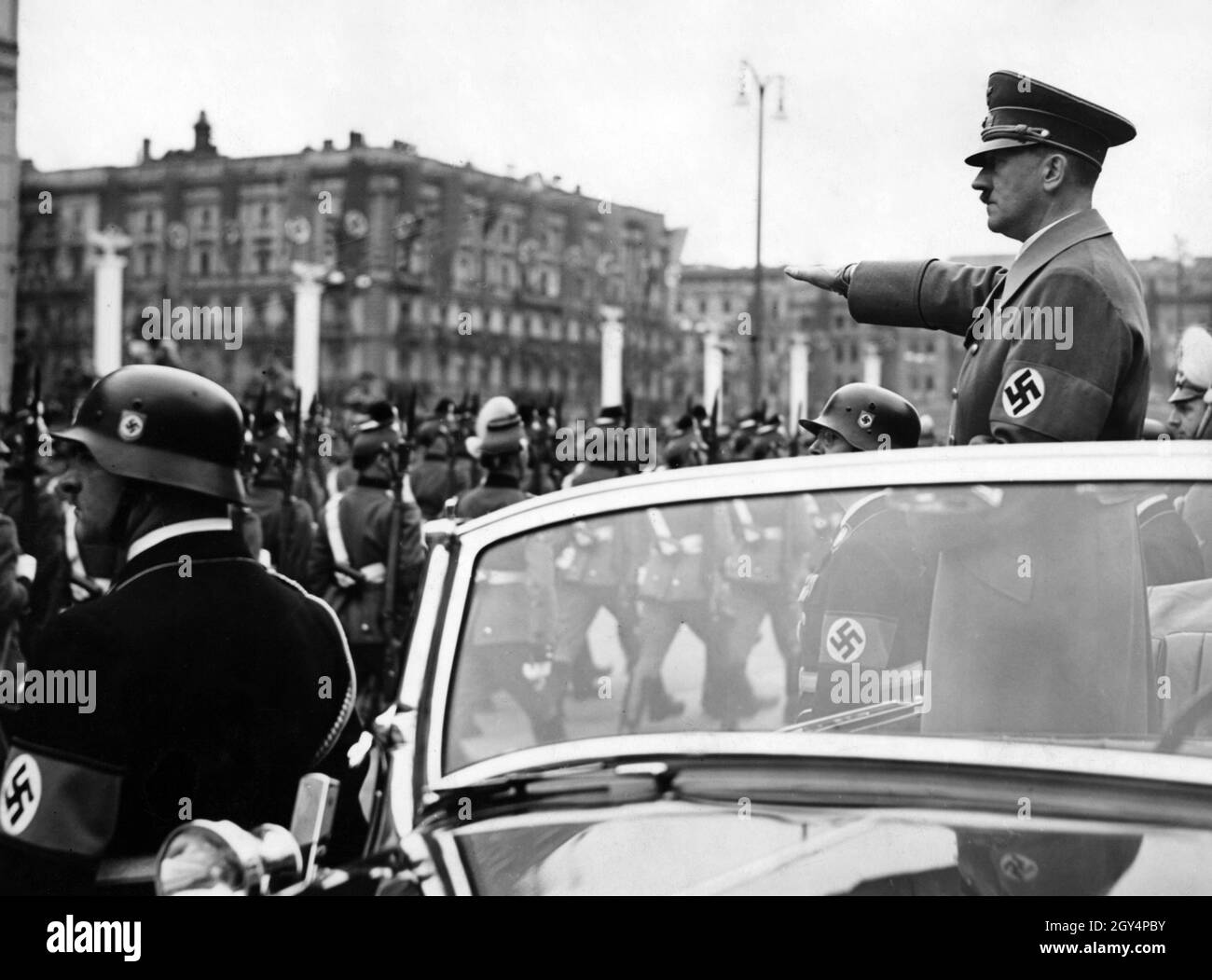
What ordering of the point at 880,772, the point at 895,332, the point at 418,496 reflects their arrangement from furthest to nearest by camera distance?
1. the point at 895,332
2. the point at 418,496
3. the point at 880,772

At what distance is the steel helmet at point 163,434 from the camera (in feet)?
11.9

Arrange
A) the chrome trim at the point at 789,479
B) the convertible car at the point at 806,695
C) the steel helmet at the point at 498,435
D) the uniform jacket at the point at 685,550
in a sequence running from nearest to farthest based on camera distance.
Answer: the convertible car at the point at 806,695 → the chrome trim at the point at 789,479 → the uniform jacket at the point at 685,550 → the steel helmet at the point at 498,435

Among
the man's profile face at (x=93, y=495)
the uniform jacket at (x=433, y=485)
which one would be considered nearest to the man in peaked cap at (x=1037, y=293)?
the man's profile face at (x=93, y=495)

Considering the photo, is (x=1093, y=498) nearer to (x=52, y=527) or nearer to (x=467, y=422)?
(x=52, y=527)

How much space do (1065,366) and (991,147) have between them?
2.07ft

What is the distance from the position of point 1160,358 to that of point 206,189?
15.6m

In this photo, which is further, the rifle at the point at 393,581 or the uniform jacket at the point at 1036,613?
the rifle at the point at 393,581

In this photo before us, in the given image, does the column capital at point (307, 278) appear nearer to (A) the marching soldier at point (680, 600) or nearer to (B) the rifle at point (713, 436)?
(B) the rifle at point (713, 436)

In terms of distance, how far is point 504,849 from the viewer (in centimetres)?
233

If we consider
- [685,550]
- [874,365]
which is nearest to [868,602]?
[685,550]

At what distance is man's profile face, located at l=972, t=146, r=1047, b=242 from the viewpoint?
361cm

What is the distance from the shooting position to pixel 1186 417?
28.7ft

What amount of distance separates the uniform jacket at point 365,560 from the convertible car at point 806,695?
7287 millimetres

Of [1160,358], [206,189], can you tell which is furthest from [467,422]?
[206,189]
